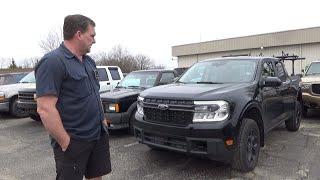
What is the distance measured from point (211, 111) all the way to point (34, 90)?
6.82 metres

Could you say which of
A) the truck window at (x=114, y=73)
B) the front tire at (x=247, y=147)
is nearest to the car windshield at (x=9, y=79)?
the truck window at (x=114, y=73)

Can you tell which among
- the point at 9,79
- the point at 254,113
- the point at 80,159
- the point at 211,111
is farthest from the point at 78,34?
the point at 9,79

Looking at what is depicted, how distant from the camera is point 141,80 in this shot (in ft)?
32.3

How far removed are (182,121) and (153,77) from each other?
4329mm

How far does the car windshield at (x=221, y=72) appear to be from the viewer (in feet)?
21.9

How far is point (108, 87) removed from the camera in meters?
12.7

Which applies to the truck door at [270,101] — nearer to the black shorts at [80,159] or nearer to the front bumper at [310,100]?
the front bumper at [310,100]

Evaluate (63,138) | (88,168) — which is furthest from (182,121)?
(63,138)

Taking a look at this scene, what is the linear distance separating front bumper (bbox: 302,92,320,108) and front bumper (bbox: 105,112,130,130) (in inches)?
199

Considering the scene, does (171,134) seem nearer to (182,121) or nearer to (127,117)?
(182,121)

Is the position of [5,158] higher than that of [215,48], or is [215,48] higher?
[215,48]

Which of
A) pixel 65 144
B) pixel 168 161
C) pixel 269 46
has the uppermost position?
pixel 269 46

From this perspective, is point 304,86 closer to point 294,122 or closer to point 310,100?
point 310,100

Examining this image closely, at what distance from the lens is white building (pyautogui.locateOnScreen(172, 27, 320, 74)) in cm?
3741
